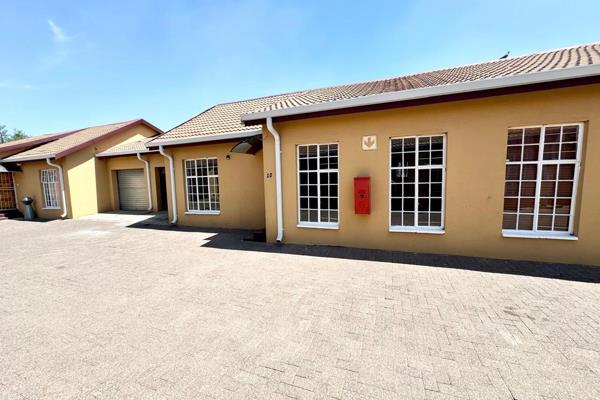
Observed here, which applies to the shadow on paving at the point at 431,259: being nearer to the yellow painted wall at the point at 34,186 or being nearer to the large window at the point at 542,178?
the large window at the point at 542,178

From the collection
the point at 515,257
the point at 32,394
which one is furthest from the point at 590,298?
the point at 32,394

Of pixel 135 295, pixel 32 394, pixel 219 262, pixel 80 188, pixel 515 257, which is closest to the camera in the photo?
pixel 32 394

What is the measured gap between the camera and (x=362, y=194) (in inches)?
251

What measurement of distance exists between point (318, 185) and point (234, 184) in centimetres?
378

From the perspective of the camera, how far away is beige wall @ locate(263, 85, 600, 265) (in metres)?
5.15

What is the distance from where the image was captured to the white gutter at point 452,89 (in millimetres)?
4633

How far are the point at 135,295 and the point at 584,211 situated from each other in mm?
8543

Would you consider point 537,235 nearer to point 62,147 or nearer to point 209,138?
→ point 209,138

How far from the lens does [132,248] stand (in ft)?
24.2

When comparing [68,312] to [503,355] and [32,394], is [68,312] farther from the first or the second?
[503,355]

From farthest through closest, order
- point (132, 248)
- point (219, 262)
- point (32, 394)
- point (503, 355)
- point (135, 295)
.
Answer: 1. point (132, 248)
2. point (219, 262)
3. point (135, 295)
4. point (503, 355)
5. point (32, 394)

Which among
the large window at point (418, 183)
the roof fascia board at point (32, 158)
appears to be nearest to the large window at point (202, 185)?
the large window at point (418, 183)

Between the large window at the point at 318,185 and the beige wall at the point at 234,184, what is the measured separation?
2406 millimetres

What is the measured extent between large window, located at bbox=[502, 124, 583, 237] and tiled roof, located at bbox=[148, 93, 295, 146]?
7.02 m
